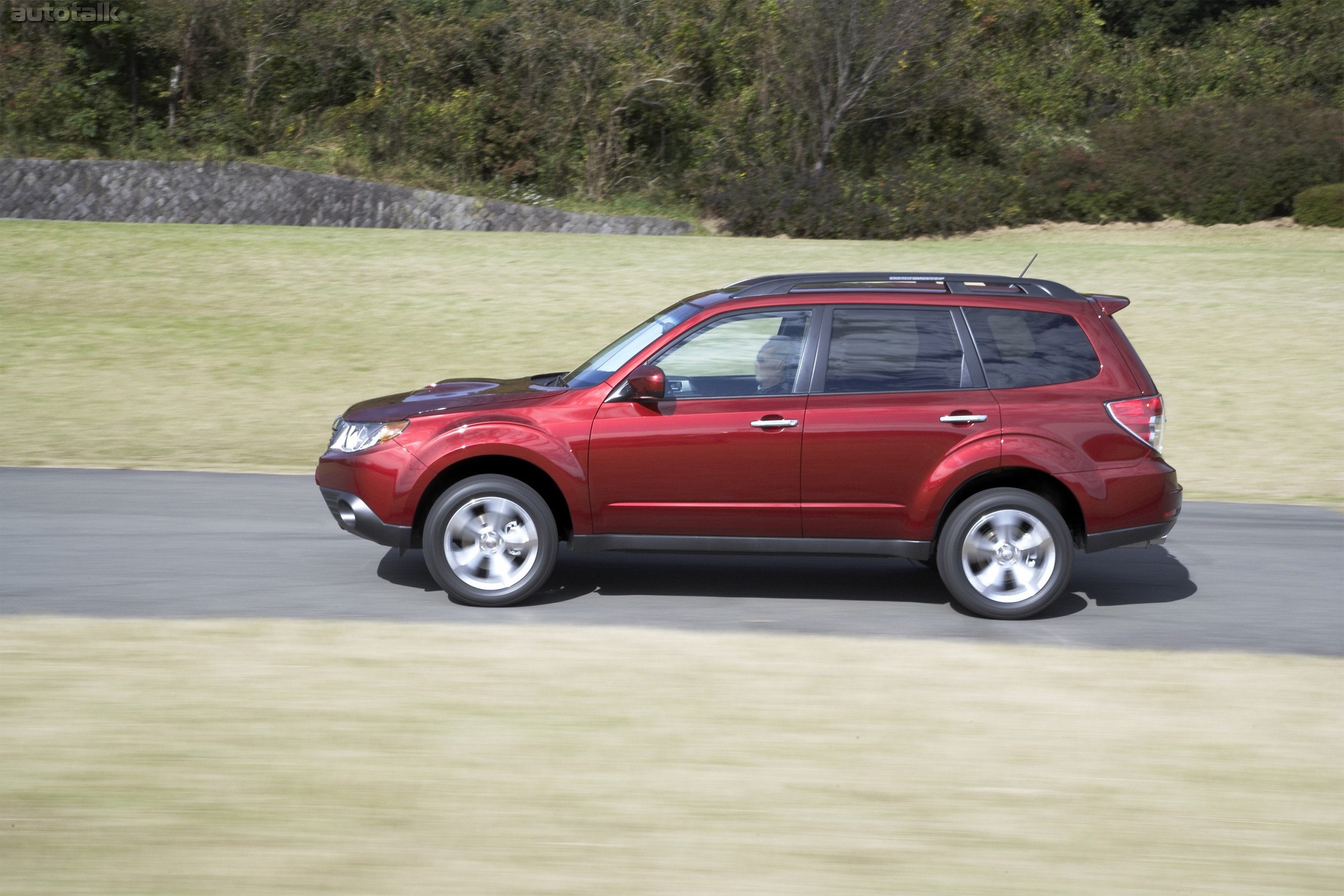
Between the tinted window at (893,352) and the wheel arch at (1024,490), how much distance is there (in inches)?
20.6

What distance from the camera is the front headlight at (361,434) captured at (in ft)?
25.2

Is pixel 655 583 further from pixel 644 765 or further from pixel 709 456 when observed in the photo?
pixel 644 765

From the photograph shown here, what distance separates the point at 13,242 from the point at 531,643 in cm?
2142

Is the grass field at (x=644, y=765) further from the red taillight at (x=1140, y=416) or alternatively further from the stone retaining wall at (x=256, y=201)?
the stone retaining wall at (x=256, y=201)

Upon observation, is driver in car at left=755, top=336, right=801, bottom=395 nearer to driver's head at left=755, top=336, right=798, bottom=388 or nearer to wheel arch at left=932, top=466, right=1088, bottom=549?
driver's head at left=755, top=336, right=798, bottom=388

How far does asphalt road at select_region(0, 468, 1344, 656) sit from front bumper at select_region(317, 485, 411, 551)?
0.36 meters

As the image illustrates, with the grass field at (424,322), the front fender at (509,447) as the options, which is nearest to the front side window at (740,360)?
the front fender at (509,447)

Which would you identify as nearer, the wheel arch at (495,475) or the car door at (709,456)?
the car door at (709,456)

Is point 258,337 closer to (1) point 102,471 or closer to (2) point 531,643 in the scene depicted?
(1) point 102,471

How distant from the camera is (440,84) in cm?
3794

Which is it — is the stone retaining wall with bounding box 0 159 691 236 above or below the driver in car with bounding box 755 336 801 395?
above

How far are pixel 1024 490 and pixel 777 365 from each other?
1493mm

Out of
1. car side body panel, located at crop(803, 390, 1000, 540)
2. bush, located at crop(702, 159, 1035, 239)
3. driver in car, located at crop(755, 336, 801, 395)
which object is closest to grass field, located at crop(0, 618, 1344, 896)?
car side body panel, located at crop(803, 390, 1000, 540)

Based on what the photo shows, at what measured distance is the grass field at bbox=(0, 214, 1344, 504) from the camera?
44.8 feet
